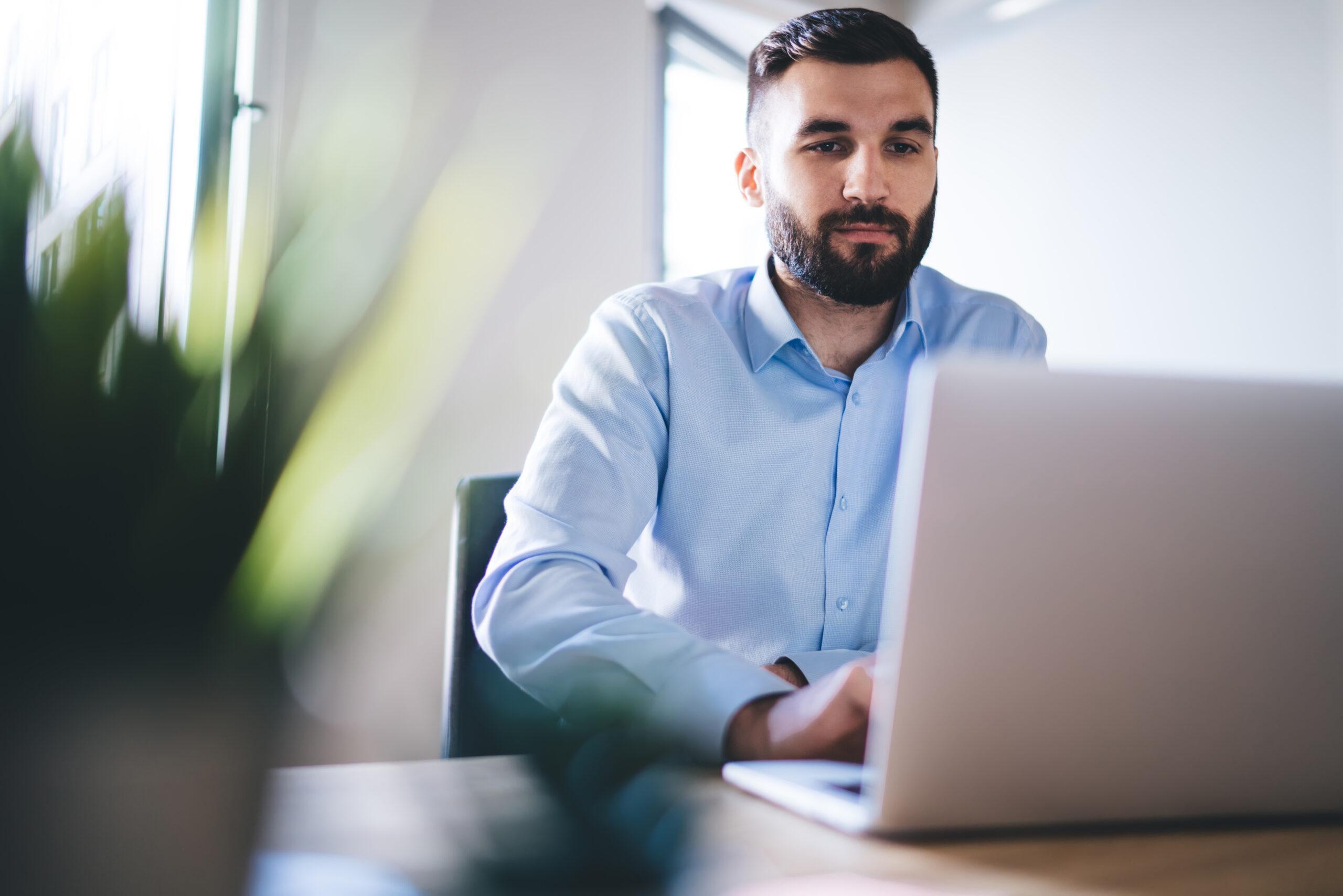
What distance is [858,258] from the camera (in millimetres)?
1498

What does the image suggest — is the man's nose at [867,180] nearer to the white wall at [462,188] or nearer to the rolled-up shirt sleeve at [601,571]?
the rolled-up shirt sleeve at [601,571]

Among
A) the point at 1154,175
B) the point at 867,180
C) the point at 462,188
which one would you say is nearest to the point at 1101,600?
the point at 867,180

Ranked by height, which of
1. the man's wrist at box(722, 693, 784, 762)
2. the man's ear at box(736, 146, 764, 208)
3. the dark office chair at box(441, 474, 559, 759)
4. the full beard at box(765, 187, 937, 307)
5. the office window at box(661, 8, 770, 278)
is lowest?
the dark office chair at box(441, 474, 559, 759)

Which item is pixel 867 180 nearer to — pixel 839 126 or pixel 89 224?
pixel 839 126

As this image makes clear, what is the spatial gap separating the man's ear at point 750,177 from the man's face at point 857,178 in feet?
0.50

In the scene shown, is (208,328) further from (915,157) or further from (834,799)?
(915,157)

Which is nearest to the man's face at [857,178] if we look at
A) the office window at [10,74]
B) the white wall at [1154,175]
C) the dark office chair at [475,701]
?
the dark office chair at [475,701]

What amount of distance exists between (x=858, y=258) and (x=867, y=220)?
61mm

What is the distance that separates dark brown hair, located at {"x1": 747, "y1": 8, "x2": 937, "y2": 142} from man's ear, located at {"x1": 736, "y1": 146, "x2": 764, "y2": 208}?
0.13 metres

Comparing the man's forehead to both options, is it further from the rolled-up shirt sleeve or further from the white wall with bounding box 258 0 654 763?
the white wall with bounding box 258 0 654 763

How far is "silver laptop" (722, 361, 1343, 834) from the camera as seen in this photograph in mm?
490

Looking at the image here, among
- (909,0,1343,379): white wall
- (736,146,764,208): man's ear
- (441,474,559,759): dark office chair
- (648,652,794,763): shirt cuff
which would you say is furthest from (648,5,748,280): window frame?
(648,652,794,763): shirt cuff

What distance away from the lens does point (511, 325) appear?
2.86 metres

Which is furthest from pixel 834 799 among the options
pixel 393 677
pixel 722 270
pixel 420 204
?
pixel 420 204
